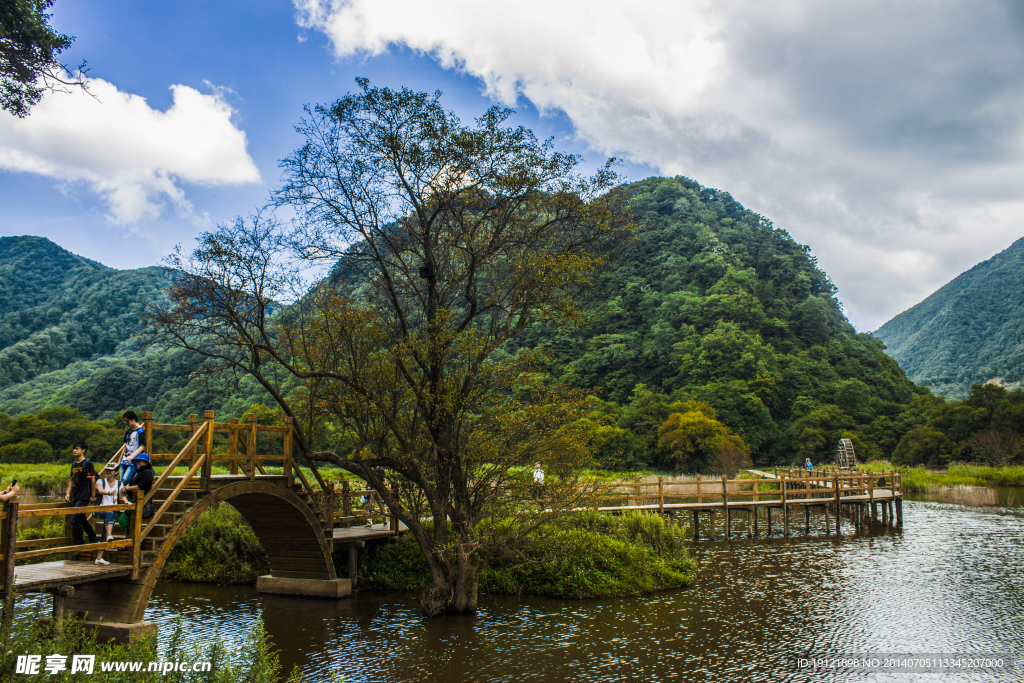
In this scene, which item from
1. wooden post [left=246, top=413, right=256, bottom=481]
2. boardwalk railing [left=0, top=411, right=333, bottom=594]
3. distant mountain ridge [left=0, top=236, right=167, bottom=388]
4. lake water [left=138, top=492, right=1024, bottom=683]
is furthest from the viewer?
distant mountain ridge [left=0, top=236, right=167, bottom=388]

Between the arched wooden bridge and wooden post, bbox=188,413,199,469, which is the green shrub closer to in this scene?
the arched wooden bridge

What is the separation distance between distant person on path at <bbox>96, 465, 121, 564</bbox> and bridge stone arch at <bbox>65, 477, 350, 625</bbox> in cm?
71

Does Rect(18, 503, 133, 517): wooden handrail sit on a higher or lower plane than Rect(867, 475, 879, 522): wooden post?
higher

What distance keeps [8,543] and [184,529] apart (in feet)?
11.4

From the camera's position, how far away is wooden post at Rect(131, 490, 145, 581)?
10.7 m

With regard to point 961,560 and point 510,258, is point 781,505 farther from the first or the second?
point 510,258

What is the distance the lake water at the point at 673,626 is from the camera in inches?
453

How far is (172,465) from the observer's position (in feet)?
37.9

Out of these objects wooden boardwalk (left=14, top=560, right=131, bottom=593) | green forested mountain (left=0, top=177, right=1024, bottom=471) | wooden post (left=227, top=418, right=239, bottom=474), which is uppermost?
green forested mountain (left=0, top=177, right=1024, bottom=471)

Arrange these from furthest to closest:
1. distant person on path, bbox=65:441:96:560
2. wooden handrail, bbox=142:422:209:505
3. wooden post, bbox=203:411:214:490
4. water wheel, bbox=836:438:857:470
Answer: water wheel, bbox=836:438:857:470 < wooden post, bbox=203:411:214:490 < wooden handrail, bbox=142:422:209:505 < distant person on path, bbox=65:441:96:560

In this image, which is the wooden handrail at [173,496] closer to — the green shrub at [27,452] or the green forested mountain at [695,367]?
the green forested mountain at [695,367]

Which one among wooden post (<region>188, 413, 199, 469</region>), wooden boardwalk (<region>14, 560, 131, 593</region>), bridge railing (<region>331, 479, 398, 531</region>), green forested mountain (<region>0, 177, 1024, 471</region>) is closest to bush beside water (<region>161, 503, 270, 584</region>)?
bridge railing (<region>331, 479, 398, 531</region>)

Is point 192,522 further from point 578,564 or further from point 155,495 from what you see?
point 578,564

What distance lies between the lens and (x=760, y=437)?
60.5 m
